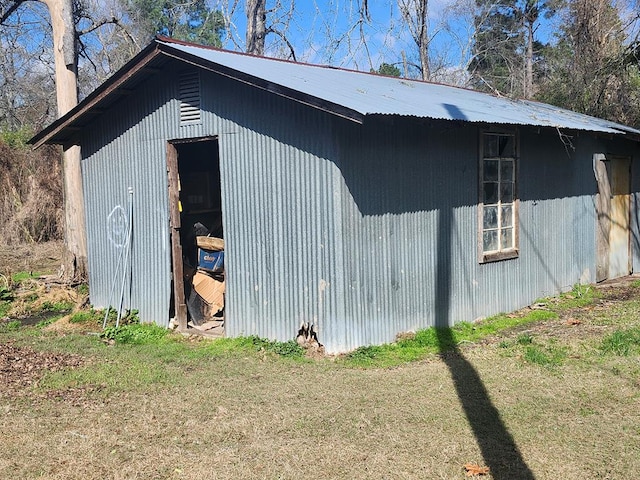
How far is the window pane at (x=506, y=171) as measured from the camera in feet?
30.6

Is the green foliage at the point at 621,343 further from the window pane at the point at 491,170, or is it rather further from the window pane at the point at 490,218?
the window pane at the point at 491,170

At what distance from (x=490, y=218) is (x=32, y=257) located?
11936 mm

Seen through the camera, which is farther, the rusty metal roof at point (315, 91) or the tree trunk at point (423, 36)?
the tree trunk at point (423, 36)

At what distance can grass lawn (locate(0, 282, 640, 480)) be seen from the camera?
4375mm

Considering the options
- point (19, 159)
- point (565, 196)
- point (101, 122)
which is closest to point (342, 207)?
point (101, 122)

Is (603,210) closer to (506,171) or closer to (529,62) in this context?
(506,171)

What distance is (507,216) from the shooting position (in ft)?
31.0

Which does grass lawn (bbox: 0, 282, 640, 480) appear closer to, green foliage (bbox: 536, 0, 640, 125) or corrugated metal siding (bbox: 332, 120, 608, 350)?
corrugated metal siding (bbox: 332, 120, 608, 350)

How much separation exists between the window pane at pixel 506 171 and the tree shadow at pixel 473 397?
1654 millimetres

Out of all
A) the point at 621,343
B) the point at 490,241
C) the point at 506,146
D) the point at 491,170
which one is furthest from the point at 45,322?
the point at 621,343

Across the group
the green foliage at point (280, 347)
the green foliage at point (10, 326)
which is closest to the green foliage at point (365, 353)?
the green foliage at point (280, 347)

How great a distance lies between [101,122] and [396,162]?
4893 millimetres

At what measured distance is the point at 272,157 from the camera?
7.38m

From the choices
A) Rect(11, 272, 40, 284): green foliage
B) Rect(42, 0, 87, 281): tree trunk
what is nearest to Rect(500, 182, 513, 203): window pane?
Rect(42, 0, 87, 281): tree trunk
